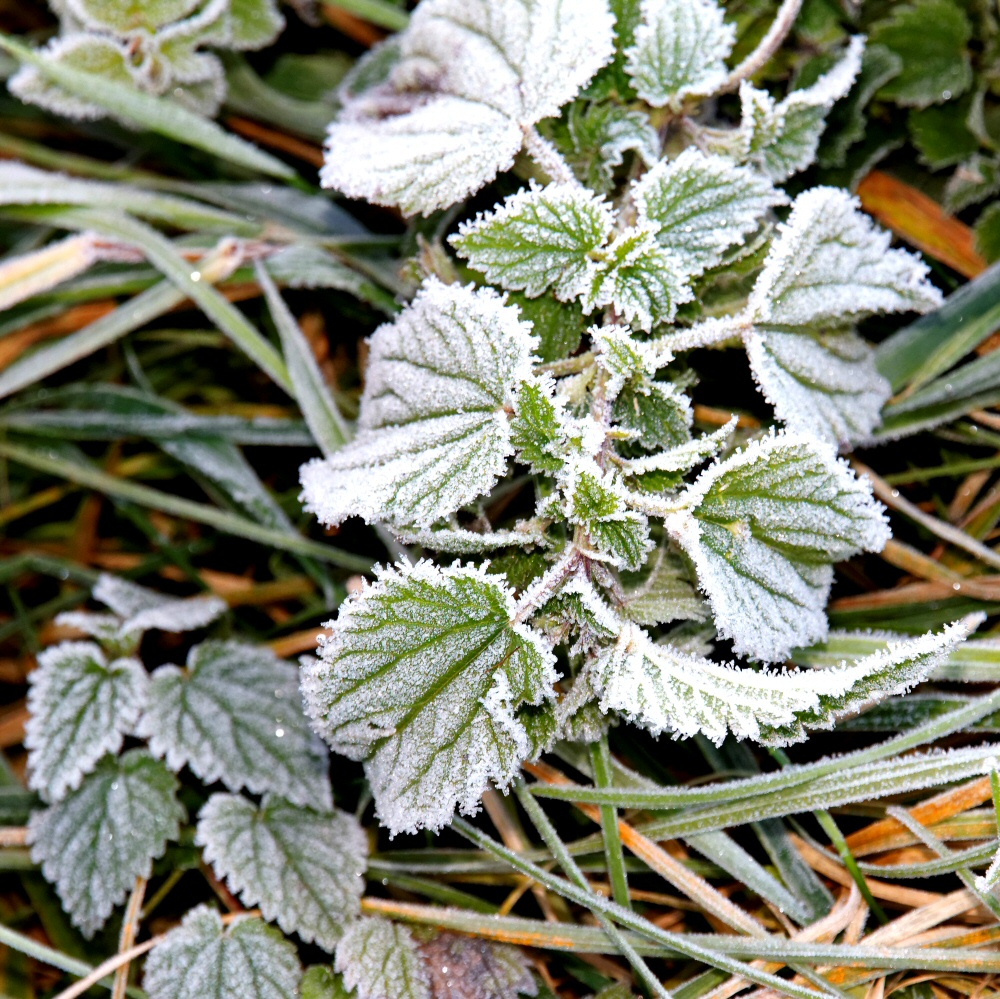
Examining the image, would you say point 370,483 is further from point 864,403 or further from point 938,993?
point 938,993

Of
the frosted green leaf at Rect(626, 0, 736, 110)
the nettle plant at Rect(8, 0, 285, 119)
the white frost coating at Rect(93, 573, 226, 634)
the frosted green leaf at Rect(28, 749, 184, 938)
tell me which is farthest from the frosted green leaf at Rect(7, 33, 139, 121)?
the frosted green leaf at Rect(28, 749, 184, 938)

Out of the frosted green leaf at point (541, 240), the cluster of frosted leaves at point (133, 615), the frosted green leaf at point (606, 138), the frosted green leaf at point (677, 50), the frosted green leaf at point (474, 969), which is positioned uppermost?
the frosted green leaf at point (677, 50)

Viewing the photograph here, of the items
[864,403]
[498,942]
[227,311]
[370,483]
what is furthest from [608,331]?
[498,942]

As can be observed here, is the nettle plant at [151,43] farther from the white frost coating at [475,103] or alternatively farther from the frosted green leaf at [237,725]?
the frosted green leaf at [237,725]

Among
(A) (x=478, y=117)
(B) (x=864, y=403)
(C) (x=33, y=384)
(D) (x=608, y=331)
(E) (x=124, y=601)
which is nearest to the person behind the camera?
(D) (x=608, y=331)

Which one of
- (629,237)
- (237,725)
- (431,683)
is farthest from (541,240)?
(237,725)

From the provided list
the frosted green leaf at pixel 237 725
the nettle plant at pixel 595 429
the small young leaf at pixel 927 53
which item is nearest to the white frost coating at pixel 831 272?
the nettle plant at pixel 595 429

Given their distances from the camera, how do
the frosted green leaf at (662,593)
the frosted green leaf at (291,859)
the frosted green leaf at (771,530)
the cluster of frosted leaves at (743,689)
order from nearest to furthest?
1. the cluster of frosted leaves at (743,689)
2. the frosted green leaf at (771,530)
3. the frosted green leaf at (662,593)
4. the frosted green leaf at (291,859)
